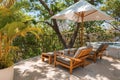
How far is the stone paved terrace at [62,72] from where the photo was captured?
16.1 ft

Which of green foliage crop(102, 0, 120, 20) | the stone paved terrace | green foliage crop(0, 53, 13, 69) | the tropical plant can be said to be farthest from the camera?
Result: green foliage crop(102, 0, 120, 20)

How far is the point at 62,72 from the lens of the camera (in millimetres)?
5328

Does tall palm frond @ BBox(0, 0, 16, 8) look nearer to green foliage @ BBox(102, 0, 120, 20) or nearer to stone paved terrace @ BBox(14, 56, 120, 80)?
stone paved terrace @ BBox(14, 56, 120, 80)

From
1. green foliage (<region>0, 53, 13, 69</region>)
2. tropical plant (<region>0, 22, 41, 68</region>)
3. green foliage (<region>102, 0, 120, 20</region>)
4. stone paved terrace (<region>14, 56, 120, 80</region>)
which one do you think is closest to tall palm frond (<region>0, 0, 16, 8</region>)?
tropical plant (<region>0, 22, 41, 68</region>)

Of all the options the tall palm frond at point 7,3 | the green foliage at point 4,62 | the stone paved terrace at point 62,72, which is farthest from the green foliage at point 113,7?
the green foliage at point 4,62

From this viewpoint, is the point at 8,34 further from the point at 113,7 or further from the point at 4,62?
the point at 113,7

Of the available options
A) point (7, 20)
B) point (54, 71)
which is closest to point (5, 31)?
point (7, 20)

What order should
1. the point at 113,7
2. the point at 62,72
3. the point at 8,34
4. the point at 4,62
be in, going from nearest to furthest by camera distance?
the point at 8,34, the point at 4,62, the point at 62,72, the point at 113,7

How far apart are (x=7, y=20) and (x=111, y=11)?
8745mm

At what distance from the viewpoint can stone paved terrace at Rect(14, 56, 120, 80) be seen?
4906 mm

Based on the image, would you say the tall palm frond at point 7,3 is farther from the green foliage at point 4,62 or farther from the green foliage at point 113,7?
the green foliage at point 113,7

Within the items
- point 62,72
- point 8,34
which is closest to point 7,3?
point 8,34

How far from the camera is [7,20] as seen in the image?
426 cm

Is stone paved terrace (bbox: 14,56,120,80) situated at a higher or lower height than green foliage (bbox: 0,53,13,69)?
lower
